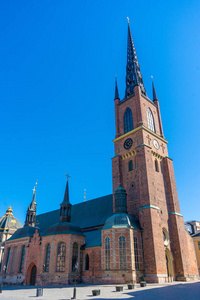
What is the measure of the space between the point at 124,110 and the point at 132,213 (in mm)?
20197

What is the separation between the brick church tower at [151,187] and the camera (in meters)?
31.5

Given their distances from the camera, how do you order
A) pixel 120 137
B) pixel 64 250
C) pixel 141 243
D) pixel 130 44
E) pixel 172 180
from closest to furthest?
pixel 141 243 < pixel 64 250 < pixel 172 180 < pixel 120 137 < pixel 130 44

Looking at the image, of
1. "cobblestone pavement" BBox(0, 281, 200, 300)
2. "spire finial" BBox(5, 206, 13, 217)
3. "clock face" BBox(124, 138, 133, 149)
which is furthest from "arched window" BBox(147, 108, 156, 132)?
"spire finial" BBox(5, 206, 13, 217)

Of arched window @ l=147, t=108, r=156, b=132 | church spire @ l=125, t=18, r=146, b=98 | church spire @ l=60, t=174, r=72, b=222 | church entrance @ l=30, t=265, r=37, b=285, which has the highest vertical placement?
church spire @ l=125, t=18, r=146, b=98

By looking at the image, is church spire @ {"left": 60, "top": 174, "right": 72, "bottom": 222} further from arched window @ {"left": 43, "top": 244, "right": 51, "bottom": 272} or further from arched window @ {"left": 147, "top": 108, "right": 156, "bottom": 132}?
arched window @ {"left": 147, "top": 108, "right": 156, "bottom": 132}

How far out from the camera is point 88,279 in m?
33.5

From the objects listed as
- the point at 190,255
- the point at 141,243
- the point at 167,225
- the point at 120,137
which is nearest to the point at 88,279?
the point at 141,243

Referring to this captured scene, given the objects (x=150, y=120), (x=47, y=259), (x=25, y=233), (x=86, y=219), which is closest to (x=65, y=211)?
(x=86, y=219)

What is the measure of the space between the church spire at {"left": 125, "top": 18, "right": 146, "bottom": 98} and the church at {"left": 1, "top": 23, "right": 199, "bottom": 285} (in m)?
5.02

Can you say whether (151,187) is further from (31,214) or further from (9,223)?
(9,223)

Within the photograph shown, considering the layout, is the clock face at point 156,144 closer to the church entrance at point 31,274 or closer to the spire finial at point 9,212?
the church entrance at point 31,274

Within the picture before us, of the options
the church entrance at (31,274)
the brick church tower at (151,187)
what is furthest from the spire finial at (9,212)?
the brick church tower at (151,187)

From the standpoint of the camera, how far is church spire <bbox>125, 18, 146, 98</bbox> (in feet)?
164

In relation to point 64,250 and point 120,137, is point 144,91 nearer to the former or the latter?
point 120,137
